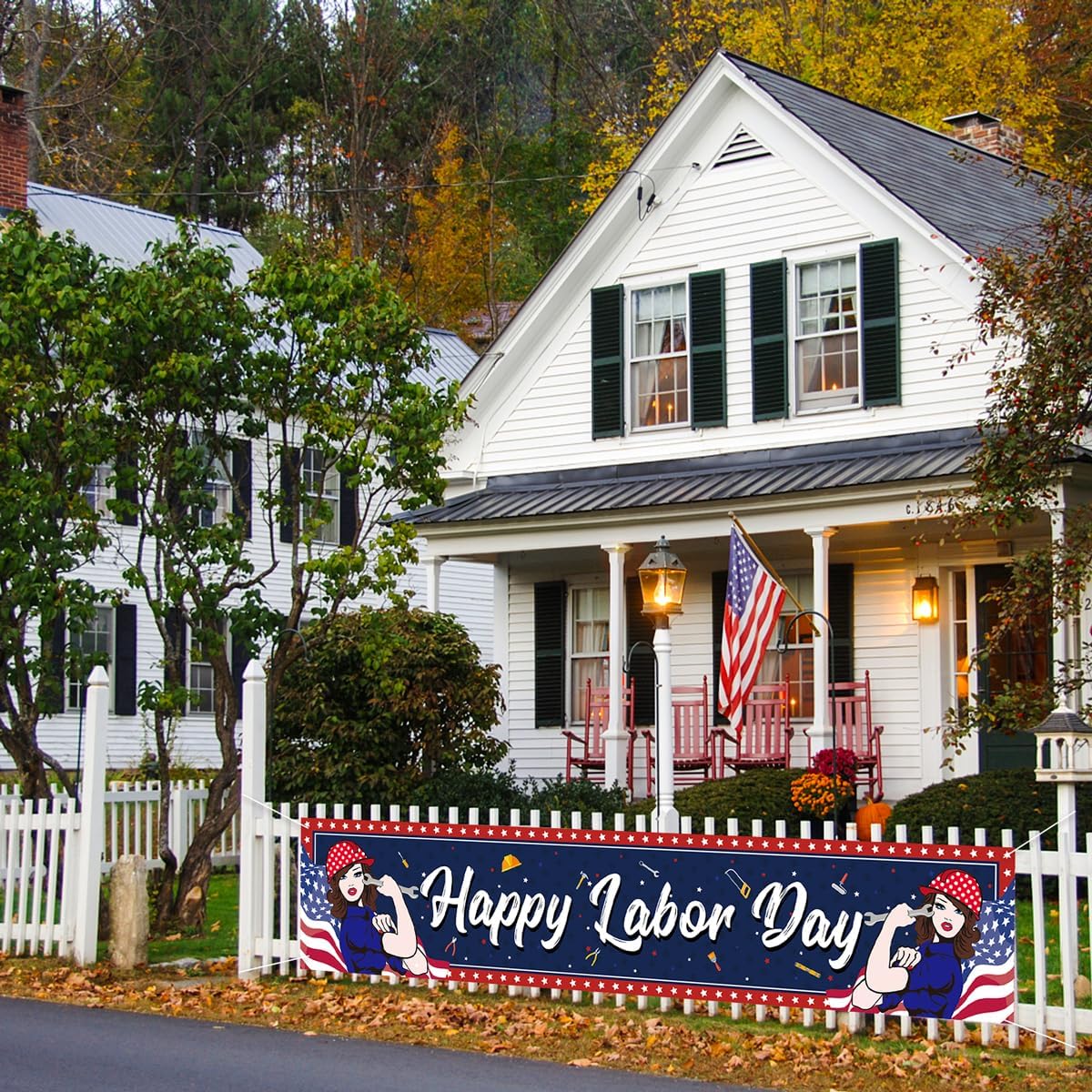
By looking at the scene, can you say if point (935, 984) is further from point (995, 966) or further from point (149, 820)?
point (149, 820)

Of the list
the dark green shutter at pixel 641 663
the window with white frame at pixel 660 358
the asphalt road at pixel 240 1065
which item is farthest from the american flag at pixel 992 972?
the window with white frame at pixel 660 358

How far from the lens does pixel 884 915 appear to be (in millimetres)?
9461

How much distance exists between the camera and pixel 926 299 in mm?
18016

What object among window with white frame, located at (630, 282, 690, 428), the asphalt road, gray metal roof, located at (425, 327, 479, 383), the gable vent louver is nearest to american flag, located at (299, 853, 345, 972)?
the asphalt road

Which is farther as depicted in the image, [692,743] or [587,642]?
[587,642]

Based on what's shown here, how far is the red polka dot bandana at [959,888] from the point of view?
9.22 metres

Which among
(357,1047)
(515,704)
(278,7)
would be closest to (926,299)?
(515,704)

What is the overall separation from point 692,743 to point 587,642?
2577 mm

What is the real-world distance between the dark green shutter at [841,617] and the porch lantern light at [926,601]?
80 cm

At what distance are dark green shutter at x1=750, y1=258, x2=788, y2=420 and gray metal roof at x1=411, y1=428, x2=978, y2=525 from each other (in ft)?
1.70

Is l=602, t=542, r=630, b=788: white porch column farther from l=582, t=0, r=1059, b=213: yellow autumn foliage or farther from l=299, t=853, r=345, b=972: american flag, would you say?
l=582, t=0, r=1059, b=213: yellow autumn foliage

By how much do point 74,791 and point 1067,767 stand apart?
24.6 ft

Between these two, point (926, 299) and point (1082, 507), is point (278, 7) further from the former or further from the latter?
point (1082, 507)

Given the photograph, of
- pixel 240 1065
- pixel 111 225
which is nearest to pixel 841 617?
pixel 240 1065
